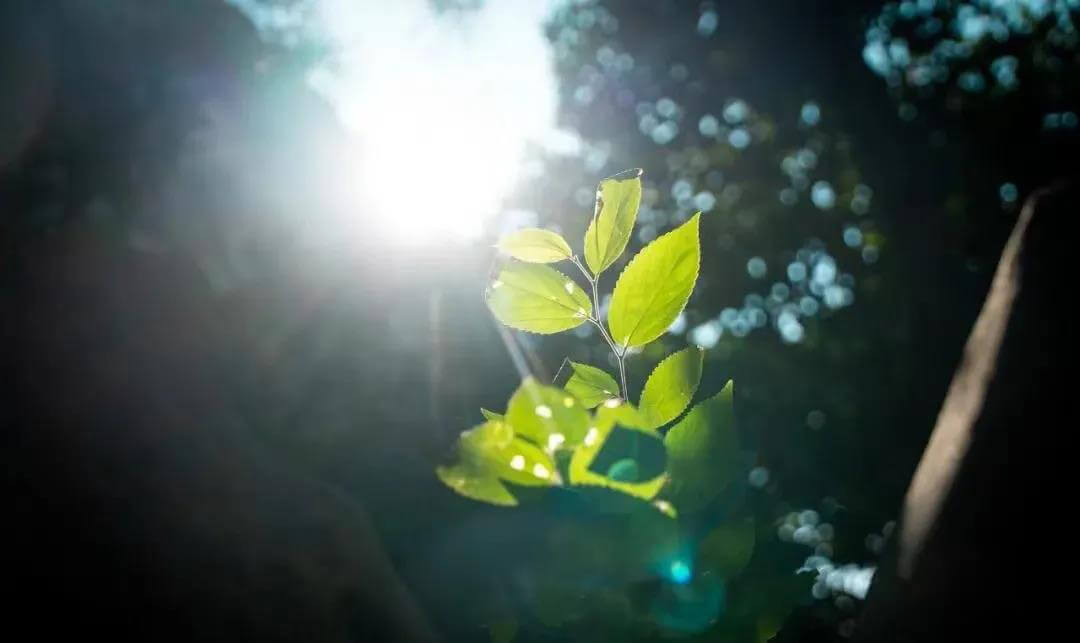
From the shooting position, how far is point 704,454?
29 centimetres

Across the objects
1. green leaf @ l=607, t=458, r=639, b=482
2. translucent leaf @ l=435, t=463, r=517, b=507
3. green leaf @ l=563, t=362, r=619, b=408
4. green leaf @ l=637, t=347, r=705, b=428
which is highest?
green leaf @ l=563, t=362, r=619, b=408

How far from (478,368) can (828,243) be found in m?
4.07

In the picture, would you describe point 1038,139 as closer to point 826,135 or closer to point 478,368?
point 826,135

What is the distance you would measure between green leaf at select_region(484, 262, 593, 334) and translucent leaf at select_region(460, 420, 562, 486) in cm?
13

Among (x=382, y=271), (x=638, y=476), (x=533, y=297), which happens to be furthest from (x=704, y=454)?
(x=382, y=271)

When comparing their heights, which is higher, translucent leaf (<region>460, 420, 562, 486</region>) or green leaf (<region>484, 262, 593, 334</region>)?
green leaf (<region>484, 262, 593, 334</region>)

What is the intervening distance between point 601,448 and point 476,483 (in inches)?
2.4

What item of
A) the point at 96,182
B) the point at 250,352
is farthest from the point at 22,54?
the point at 250,352

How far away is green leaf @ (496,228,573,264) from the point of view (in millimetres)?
395

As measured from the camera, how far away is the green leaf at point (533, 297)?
388mm

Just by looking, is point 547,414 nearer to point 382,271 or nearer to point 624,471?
point 624,471

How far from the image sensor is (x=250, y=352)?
6.01 m

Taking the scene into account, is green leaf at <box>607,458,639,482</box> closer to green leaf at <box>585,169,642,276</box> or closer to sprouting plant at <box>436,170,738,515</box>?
sprouting plant at <box>436,170,738,515</box>

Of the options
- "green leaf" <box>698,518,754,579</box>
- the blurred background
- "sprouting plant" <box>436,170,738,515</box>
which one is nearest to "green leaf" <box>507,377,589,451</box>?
"sprouting plant" <box>436,170,738,515</box>
